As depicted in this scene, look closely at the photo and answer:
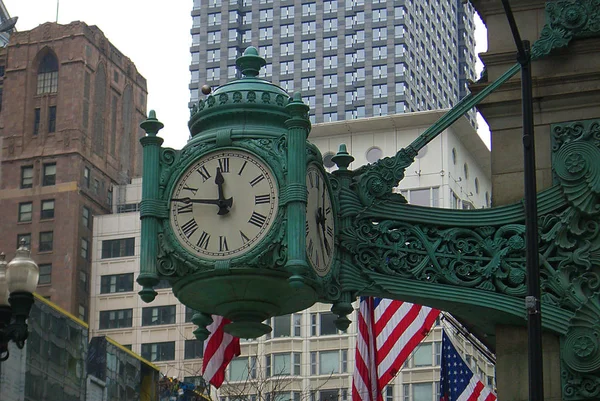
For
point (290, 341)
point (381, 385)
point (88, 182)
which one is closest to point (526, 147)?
point (381, 385)

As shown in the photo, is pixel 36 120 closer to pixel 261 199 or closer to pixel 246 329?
pixel 246 329

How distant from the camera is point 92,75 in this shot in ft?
443

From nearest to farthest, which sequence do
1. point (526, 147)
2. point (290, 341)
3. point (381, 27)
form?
point (526, 147) < point (290, 341) < point (381, 27)

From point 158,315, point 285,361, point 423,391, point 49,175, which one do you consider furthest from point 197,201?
point 49,175

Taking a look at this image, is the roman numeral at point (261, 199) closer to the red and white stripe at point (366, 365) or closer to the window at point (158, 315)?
the red and white stripe at point (366, 365)

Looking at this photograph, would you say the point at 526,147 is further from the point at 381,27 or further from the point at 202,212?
the point at 381,27

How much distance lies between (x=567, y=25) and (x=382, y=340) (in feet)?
45.8

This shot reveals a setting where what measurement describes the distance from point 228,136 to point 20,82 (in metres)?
125

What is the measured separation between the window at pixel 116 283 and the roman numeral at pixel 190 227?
362 feet

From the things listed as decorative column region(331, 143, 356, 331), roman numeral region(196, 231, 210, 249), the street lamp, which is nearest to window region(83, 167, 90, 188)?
the street lamp

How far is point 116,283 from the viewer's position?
403 ft

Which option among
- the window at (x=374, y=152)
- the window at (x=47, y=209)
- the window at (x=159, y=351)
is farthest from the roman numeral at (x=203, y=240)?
the window at (x=47, y=209)

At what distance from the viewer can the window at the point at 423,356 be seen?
344 feet

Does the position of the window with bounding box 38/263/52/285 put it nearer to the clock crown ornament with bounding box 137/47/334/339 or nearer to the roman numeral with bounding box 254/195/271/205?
the clock crown ornament with bounding box 137/47/334/339
